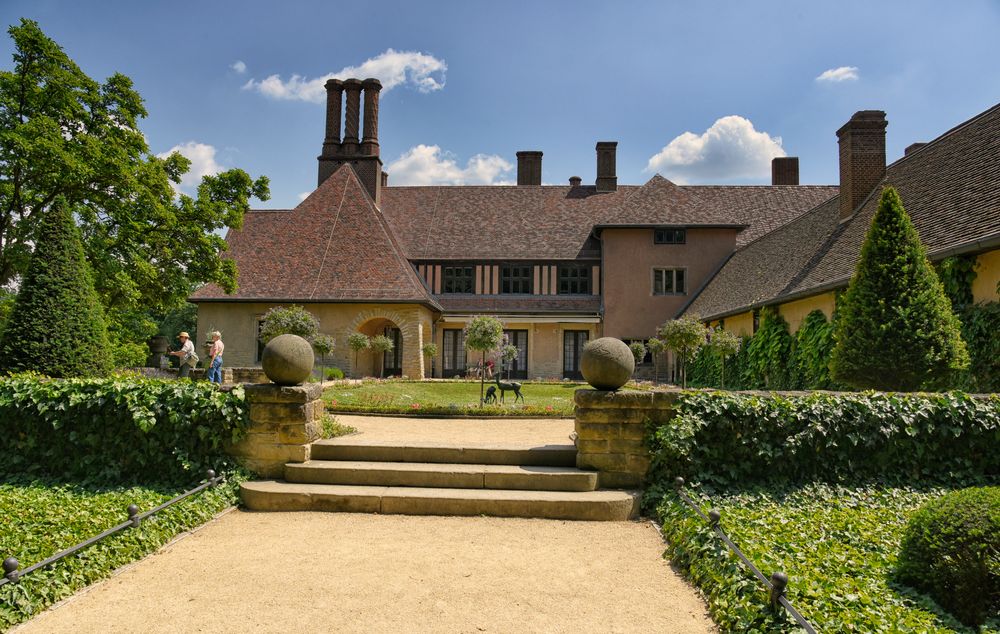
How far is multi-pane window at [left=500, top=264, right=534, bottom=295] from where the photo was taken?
1102 inches

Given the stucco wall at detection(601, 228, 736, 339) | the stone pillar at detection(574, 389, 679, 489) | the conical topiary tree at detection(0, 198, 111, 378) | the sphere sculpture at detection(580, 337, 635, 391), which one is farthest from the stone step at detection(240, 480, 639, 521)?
the stucco wall at detection(601, 228, 736, 339)

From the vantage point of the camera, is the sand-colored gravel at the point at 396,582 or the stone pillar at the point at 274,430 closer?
the sand-colored gravel at the point at 396,582

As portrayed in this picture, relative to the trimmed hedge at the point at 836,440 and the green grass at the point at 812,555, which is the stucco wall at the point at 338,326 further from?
the green grass at the point at 812,555

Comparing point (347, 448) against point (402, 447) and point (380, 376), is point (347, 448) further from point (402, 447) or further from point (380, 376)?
point (380, 376)

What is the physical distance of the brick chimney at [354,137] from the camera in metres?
29.2

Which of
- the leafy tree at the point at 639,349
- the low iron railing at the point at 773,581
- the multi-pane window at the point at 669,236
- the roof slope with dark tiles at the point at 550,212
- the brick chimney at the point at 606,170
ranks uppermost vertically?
the brick chimney at the point at 606,170

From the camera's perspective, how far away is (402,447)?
22.6ft

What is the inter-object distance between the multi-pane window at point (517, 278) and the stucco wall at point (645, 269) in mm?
3499

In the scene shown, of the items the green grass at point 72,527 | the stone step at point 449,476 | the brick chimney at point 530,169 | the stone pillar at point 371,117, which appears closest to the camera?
the green grass at point 72,527

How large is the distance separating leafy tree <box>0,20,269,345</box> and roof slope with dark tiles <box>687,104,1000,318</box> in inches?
723

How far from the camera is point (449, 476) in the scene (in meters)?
6.38

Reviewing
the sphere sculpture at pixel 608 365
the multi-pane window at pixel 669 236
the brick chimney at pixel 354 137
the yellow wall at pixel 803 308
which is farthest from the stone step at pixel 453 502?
the brick chimney at pixel 354 137

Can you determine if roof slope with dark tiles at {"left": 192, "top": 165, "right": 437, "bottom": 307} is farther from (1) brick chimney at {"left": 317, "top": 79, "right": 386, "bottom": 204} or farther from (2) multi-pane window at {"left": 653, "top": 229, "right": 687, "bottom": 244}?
(2) multi-pane window at {"left": 653, "top": 229, "right": 687, "bottom": 244}

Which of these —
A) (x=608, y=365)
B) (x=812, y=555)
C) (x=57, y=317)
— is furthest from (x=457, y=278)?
(x=812, y=555)
